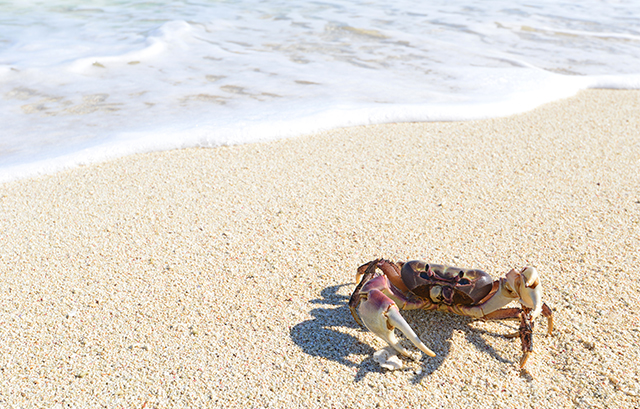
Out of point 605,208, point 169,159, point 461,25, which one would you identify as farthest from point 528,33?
point 169,159

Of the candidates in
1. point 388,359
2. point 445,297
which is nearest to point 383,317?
point 388,359

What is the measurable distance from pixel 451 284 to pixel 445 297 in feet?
0.20

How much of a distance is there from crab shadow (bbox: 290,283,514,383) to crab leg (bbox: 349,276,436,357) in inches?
4.8

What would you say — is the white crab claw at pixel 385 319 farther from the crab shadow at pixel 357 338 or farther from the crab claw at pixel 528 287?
the crab claw at pixel 528 287

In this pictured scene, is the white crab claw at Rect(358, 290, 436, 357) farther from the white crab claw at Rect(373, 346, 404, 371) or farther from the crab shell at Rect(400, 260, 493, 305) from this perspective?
the crab shell at Rect(400, 260, 493, 305)

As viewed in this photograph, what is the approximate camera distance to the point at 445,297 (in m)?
2.10

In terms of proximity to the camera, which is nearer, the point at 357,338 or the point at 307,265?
the point at 357,338

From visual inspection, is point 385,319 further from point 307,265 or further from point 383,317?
point 307,265

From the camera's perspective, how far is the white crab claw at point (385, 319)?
1.94 m

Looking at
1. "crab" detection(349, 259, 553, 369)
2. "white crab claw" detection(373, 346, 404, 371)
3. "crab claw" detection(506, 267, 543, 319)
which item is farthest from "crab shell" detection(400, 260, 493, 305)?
"white crab claw" detection(373, 346, 404, 371)

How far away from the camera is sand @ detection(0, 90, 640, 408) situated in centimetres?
195

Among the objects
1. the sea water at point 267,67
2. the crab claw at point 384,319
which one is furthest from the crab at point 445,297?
the sea water at point 267,67

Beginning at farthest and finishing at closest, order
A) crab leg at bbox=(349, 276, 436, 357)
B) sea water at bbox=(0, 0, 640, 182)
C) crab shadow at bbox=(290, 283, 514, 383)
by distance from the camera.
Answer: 1. sea water at bbox=(0, 0, 640, 182)
2. crab shadow at bbox=(290, 283, 514, 383)
3. crab leg at bbox=(349, 276, 436, 357)

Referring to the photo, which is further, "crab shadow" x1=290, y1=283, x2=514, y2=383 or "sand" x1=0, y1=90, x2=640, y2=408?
"crab shadow" x1=290, y1=283, x2=514, y2=383
